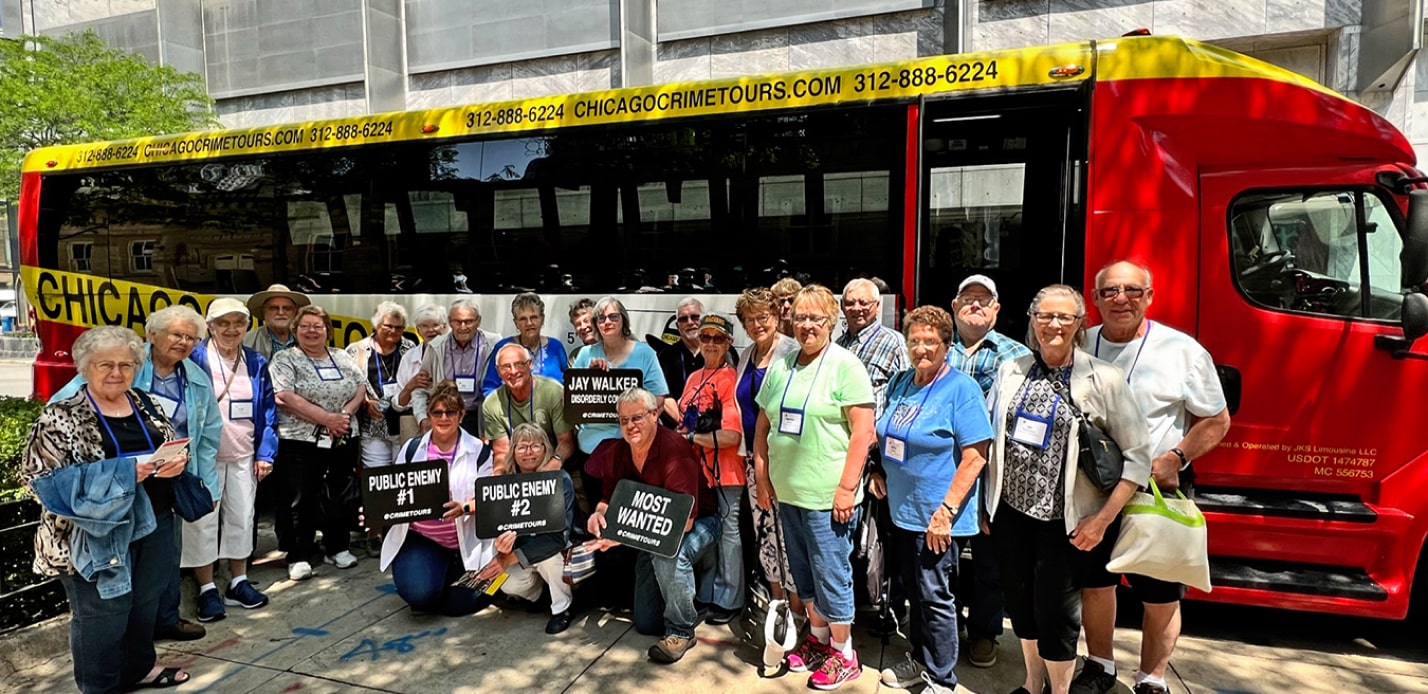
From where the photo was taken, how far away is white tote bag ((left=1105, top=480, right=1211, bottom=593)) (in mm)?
2943

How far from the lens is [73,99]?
1460 centimetres

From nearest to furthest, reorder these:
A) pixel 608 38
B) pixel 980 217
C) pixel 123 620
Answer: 1. pixel 123 620
2. pixel 980 217
3. pixel 608 38

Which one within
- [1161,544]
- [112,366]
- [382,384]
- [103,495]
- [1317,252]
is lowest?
[1161,544]

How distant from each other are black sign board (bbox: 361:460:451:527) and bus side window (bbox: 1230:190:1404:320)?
Answer: 15.3ft

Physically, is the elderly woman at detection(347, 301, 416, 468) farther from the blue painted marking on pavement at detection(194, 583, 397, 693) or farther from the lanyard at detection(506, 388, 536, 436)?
the lanyard at detection(506, 388, 536, 436)

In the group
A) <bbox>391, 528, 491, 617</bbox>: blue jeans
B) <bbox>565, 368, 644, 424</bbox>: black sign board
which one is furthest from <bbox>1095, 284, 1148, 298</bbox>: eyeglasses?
<bbox>391, 528, 491, 617</bbox>: blue jeans

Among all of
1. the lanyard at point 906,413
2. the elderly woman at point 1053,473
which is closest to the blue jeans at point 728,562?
the lanyard at point 906,413

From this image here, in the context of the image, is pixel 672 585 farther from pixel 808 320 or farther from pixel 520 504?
pixel 808 320

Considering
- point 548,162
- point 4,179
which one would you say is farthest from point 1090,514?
point 4,179

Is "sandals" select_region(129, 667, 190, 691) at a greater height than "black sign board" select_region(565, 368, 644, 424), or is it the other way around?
"black sign board" select_region(565, 368, 644, 424)

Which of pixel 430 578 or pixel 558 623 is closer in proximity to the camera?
pixel 558 623

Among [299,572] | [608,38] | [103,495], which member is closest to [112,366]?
[103,495]

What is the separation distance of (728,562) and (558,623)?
104 centimetres

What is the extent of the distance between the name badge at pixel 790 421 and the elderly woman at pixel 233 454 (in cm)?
335
